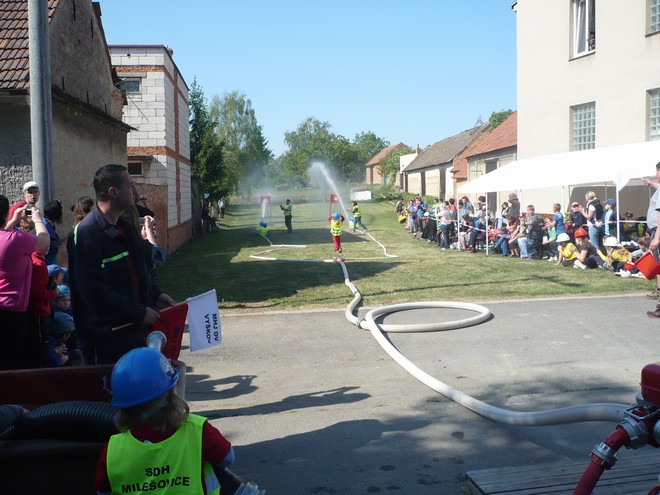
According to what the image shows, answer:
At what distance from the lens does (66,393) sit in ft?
11.4

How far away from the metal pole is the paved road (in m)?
2.61

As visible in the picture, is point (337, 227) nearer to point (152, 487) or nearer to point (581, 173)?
point (581, 173)

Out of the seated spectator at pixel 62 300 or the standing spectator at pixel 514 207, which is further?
the standing spectator at pixel 514 207

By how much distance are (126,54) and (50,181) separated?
69.4ft

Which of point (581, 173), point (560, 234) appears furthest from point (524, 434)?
point (581, 173)

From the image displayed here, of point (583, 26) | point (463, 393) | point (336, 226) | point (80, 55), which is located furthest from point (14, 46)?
point (583, 26)

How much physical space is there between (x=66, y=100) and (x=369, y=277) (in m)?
7.21

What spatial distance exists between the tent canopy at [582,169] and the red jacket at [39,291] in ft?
44.5

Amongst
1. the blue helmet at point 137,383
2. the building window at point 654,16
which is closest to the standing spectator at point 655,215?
the blue helmet at point 137,383

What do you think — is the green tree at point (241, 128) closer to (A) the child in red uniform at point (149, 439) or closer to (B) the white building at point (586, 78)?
(B) the white building at point (586, 78)

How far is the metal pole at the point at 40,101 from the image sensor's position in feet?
23.1

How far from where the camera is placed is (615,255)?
48.8ft

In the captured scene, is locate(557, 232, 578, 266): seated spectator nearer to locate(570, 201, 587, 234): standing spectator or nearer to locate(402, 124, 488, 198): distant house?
locate(570, 201, 587, 234): standing spectator

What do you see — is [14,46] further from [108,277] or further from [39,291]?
[108,277]
